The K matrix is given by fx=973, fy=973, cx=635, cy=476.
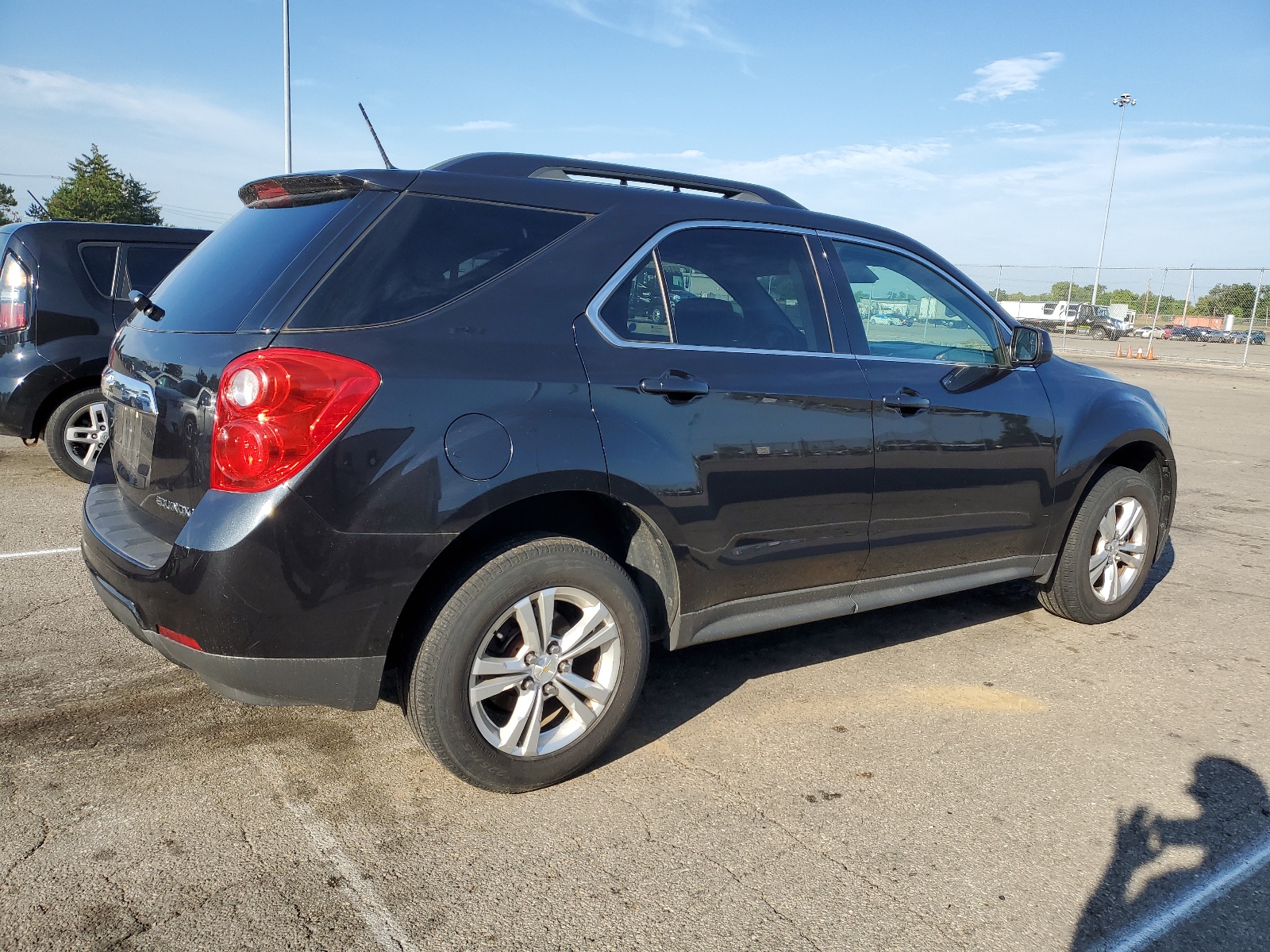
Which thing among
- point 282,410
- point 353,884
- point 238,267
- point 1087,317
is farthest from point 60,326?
point 1087,317

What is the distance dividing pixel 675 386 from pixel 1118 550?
295cm

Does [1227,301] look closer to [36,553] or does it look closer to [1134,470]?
[1134,470]

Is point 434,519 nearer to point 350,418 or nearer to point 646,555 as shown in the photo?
point 350,418

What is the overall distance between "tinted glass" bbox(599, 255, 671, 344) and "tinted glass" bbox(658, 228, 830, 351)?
2.1 inches

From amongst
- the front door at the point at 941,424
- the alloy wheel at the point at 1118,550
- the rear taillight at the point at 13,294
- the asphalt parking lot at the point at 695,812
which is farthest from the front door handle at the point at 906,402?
the rear taillight at the point at 13,294

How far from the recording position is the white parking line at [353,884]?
2.29m

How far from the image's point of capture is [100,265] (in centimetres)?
701

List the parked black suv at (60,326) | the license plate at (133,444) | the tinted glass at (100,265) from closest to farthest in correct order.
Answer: the license plate at (133,444) < the parked black suv at (60,326) < the tinted glass at (100,265)

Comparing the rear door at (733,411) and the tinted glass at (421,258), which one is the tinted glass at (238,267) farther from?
the rear door at (733,411)

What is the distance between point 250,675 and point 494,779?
2.52 feet

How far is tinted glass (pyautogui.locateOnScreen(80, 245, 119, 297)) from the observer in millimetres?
6945

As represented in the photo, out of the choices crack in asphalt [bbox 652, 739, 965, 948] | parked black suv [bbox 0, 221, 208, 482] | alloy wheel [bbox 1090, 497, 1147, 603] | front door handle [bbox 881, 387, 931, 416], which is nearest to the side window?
front door handle [bbox 881, 387, 931, 416]

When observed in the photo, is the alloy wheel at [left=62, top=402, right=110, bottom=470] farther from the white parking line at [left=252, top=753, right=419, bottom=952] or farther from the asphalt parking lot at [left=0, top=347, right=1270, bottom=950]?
the white parking line at [left=252, top=753, right=419, bottom=952]

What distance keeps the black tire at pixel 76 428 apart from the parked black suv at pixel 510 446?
4.13 m
